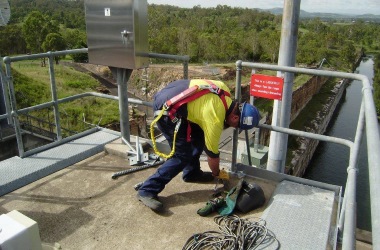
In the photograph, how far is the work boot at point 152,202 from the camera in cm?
336

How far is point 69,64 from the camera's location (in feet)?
177

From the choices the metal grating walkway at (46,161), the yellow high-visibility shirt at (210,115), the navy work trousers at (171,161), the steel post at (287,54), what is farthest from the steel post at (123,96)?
the steel post at (287,54)

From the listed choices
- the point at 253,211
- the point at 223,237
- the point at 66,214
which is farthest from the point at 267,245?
the point at 66,214

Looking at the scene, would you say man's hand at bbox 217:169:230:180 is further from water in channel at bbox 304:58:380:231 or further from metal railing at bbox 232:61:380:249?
water in channel at bbox 304:58:380:231

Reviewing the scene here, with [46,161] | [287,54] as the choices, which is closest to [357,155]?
[287,54]

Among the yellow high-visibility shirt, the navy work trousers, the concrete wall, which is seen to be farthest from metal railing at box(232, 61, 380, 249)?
the concrete wall

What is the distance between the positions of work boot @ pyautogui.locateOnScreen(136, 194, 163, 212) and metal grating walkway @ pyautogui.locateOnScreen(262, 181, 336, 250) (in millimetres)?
1042

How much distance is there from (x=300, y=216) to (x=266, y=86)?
201 centimetres

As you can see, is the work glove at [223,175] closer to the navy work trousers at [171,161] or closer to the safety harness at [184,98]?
the navy work trousers at [171,161]

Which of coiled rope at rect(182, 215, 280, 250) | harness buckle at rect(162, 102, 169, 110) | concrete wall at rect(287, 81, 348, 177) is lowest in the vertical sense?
concrete wall at rect(287, 81, 348, 177)

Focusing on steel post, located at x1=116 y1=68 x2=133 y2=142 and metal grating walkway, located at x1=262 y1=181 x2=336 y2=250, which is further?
steel post, located at x1=116 y1=68 x2=133 y2=142

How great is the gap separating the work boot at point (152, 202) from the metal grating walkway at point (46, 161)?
4.53 feet

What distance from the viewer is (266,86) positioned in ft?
15.1

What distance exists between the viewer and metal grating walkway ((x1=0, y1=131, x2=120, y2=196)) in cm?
381
